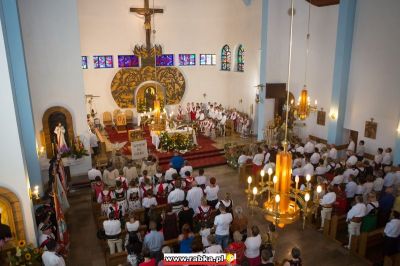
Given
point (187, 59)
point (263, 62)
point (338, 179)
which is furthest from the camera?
point (187, 59)

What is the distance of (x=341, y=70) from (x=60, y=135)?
39.0ft

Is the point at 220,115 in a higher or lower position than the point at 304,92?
lower

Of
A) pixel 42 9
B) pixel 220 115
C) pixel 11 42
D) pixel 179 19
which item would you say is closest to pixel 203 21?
pixel 179 19

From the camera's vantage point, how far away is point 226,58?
74.3ft

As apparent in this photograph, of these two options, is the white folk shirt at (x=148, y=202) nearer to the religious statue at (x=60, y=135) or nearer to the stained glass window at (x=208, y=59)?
the religious statue at (x=60, y=135)

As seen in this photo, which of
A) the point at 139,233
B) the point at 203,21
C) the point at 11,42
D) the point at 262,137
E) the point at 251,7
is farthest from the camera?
the point at 203,21

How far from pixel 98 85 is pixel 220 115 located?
302 inches

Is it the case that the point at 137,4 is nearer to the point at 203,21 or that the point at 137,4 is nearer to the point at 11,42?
the point at 203,21

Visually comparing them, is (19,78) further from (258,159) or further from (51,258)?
(258,159)

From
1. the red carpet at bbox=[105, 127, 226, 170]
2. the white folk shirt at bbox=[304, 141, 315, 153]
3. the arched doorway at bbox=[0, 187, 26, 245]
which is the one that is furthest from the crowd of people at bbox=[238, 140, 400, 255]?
the arched doorway at bbox=[0, 187, 26, 245]

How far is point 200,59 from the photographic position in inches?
896

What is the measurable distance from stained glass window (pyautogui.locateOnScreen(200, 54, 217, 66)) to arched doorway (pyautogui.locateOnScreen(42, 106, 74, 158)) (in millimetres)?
11391

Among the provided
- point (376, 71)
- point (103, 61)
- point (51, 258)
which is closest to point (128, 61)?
point (103, 61)

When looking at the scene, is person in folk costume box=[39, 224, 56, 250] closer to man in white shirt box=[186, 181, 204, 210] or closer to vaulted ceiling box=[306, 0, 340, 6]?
man in white shirt box=[186, 181, 204, 210]
